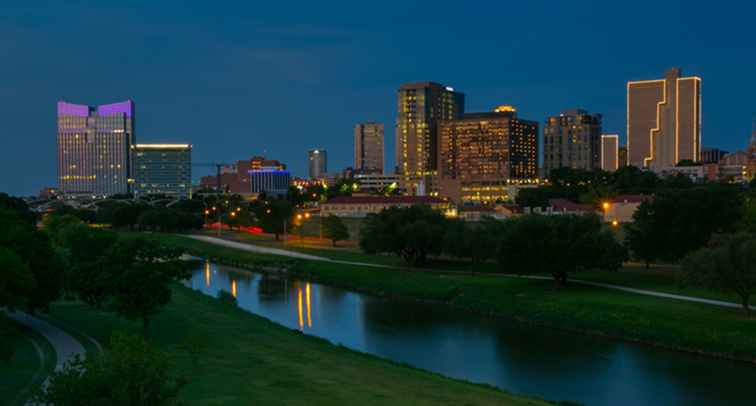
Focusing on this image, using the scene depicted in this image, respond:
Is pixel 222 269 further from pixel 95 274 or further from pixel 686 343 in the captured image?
pixel 686 343

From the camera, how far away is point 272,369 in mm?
28766

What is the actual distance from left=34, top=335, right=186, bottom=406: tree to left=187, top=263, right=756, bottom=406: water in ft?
68.7

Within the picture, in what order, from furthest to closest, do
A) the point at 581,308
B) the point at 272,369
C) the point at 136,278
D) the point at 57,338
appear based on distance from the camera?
1. the point at 581,308
2. the point at 57,338
3. the point at 136,278
4. the point at 272,369

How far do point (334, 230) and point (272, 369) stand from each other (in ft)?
229

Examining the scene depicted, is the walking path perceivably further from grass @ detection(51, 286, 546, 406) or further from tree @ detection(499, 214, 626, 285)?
grass @ detection(51, 286, 546, 406)

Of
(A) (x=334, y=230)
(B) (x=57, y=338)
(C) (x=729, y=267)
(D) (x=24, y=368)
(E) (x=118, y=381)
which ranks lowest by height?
(B) (x=57, y=338)

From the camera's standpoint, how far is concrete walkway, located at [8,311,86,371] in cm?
2762

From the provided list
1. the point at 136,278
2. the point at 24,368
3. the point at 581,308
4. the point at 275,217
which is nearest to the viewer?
the point at 24,368

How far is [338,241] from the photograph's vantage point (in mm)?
103375

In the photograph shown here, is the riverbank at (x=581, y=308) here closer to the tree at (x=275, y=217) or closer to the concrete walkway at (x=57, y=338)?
the concrete walkway at (x=57, y=338)

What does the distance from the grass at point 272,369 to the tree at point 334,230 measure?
55281mm

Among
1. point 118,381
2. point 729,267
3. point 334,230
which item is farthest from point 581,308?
point 334,230

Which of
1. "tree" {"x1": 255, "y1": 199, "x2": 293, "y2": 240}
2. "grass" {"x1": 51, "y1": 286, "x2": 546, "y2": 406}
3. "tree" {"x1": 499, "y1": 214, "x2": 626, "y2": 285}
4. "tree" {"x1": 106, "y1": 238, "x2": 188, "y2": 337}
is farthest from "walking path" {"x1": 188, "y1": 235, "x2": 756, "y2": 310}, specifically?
"tree" {"x1": 106, "y1": 238, "x2": 188, "y2": 337}

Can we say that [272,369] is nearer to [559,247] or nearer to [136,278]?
[136,278]
